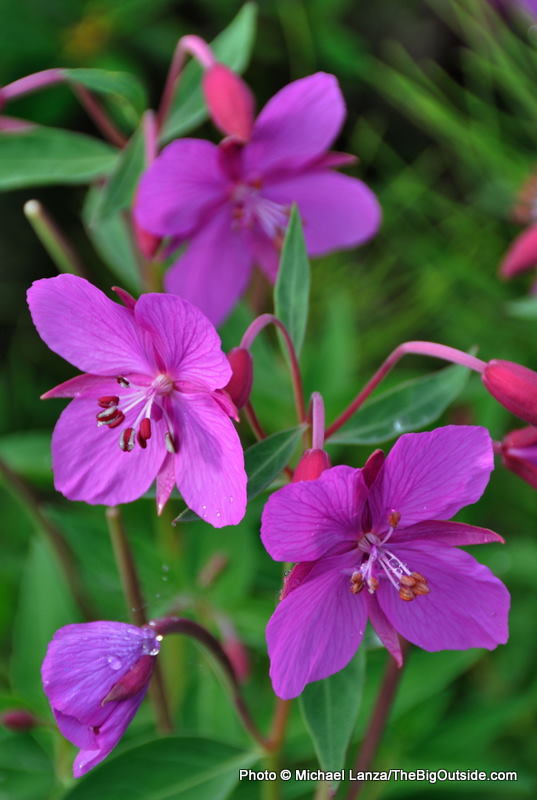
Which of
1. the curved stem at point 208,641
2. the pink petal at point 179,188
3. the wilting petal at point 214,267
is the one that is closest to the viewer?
the curved stem at point 208,641

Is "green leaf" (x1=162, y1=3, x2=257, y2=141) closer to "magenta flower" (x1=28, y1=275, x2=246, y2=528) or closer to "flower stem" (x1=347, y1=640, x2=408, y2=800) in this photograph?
"magenta flower" (x1=28, y1=275, x2=246, y2=528)

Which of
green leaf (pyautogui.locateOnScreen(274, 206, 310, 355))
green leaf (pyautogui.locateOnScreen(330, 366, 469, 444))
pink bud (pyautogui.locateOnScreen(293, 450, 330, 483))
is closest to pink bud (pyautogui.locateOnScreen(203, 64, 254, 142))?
green leaf (pyautogui.locateOnScreen(274, 206, 310, 355))

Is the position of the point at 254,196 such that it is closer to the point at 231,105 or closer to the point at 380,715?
the point at 231,105

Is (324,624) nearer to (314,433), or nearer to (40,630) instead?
(314,433)

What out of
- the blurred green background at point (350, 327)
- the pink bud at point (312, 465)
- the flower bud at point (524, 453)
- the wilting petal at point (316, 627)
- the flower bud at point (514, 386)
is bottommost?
the blurred green background at point (350, 327)

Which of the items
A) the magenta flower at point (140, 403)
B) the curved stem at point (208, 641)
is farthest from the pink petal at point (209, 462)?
the curved stem at point (208, 641)

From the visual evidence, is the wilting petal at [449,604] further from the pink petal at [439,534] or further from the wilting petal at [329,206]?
the wilting petal at [329,206]

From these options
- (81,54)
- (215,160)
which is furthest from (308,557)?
(81,54)
